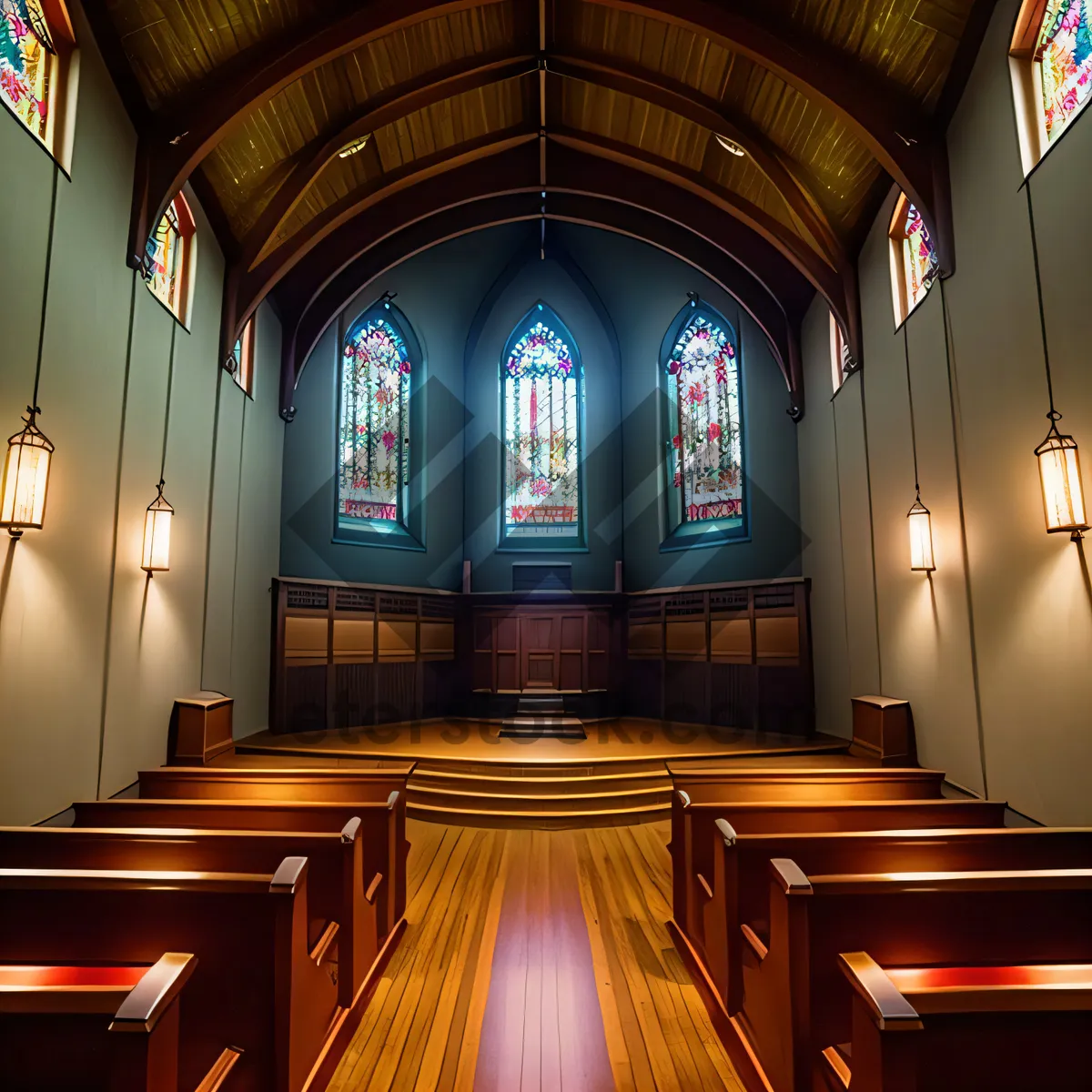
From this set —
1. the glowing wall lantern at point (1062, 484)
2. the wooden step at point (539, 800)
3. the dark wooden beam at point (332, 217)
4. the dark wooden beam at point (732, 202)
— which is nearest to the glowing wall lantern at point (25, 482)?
the dark wooden beam at point (332, 217)

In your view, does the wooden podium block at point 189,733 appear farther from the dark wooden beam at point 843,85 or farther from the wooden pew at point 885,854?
the dark wooden beam at point 843,85

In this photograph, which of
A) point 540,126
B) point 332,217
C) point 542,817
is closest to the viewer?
point 542,817

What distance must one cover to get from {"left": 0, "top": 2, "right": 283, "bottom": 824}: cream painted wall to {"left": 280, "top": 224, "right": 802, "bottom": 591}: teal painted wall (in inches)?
113

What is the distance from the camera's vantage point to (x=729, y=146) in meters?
6.35

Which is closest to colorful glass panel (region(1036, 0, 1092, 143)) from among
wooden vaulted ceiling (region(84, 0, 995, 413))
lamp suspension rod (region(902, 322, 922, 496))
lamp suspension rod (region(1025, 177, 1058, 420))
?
lamp suspension rod (region(1025, 177, 1058, 420))

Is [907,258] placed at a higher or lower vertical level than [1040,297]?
higher

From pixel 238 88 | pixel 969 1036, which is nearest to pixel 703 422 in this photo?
pixel 238 88

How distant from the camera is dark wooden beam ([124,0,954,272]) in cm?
465

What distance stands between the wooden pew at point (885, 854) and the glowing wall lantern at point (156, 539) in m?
4.15

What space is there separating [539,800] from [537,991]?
8.98ft

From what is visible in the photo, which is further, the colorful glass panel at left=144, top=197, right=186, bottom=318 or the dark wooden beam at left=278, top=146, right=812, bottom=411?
the dark wooden beam at left=278, top=146, right=812, bottom=411

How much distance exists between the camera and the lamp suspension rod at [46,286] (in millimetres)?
3449

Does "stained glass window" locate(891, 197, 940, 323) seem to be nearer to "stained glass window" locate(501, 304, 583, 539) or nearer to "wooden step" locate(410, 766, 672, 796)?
"wooden step" locate(410, 766, 672, 796)

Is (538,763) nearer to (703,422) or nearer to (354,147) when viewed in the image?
(703,422)
